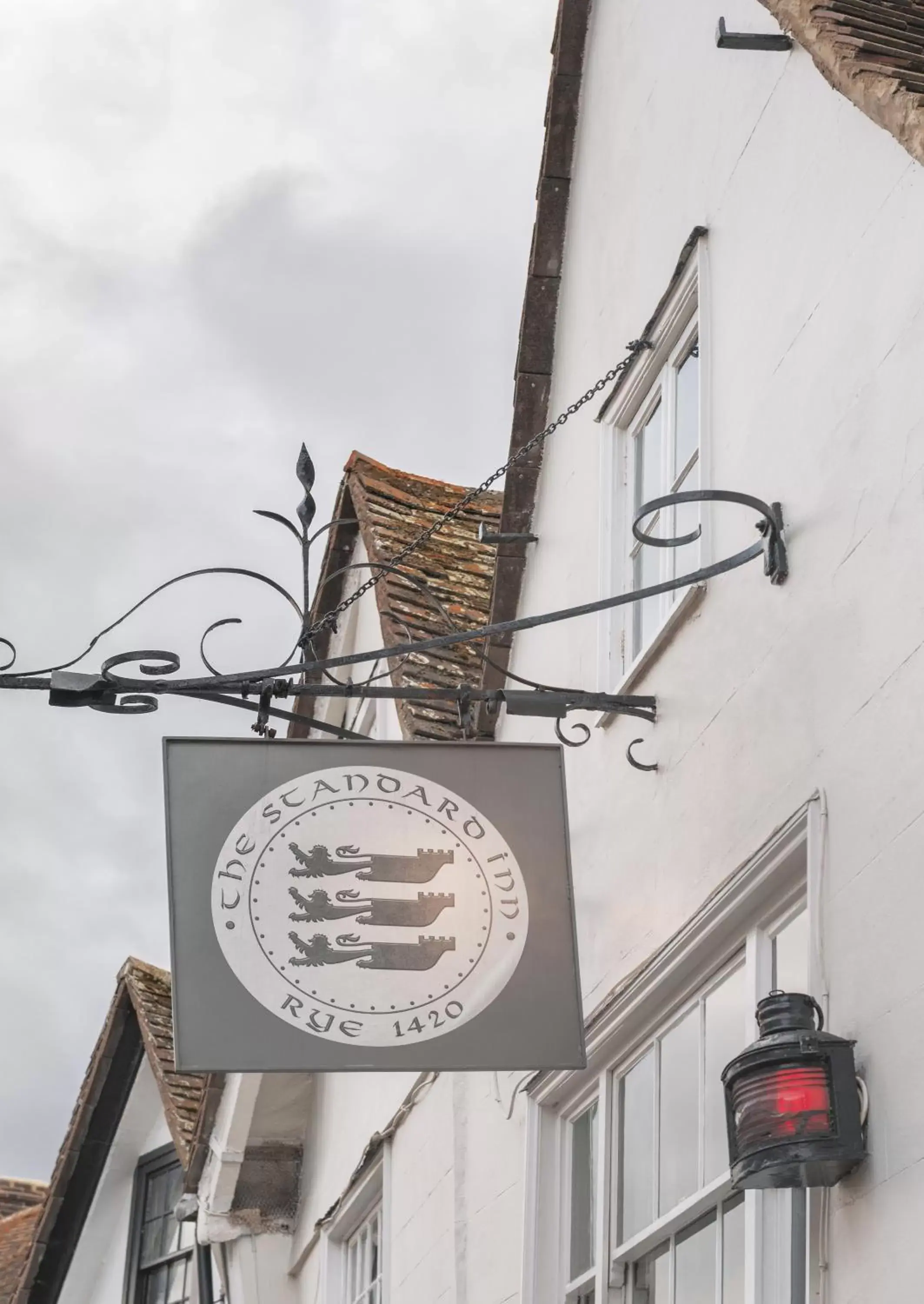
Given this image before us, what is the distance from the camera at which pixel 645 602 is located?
6.79m

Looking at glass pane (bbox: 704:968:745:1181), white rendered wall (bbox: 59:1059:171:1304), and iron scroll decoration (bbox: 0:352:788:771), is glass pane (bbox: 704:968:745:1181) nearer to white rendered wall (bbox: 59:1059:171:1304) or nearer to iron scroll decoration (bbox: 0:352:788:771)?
iron scroll decoration (bbox: 0:352:788:771)

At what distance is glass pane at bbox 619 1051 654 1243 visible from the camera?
5516mm

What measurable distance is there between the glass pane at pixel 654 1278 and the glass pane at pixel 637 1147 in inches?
3.8

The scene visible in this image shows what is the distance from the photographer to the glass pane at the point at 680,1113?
521 centimetres

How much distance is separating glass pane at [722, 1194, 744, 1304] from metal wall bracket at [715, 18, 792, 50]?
3467 millimetres

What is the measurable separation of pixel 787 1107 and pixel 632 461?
3.63 m

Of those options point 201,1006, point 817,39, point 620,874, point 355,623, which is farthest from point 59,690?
point 355,623

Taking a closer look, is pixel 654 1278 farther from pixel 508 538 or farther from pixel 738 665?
A: pixel 508 538

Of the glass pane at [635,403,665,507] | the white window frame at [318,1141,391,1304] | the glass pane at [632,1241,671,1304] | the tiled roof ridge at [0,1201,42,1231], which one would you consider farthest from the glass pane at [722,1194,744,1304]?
the tiled roof ridge at [0,1201,42,1231]

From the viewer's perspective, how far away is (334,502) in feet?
36.3

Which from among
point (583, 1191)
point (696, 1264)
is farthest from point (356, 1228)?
point (696, 1264)

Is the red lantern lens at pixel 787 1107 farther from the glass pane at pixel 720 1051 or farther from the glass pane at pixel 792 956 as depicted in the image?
the glass pane at pixel 720 1051

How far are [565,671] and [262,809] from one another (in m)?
2.26

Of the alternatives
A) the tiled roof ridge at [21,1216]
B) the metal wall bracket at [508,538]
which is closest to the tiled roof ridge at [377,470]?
the metal wall bracket at [508,538]
